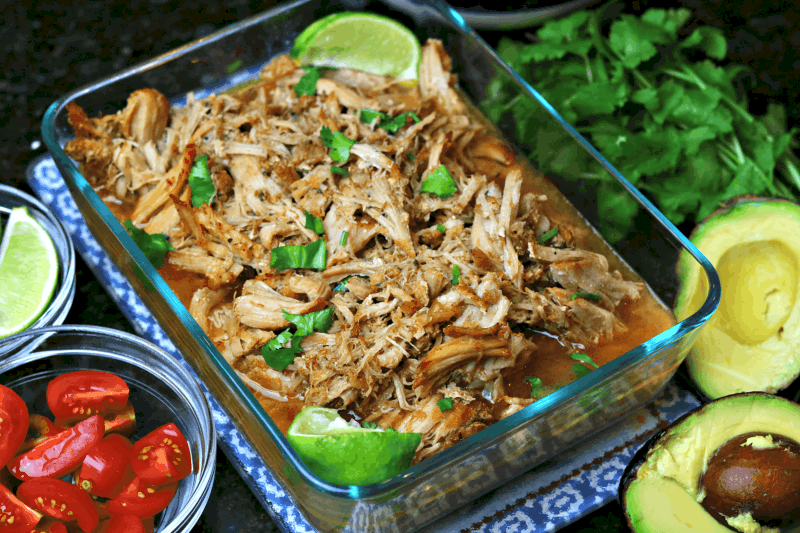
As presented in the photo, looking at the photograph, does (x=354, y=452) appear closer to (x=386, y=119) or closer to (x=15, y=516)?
(x=15, y=516)

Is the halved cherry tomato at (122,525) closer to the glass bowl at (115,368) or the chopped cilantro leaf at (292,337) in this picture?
the glass bowl at (115,368)

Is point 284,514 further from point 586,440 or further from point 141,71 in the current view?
point 141,71

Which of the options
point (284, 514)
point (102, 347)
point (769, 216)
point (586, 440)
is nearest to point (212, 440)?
point (284, 514)

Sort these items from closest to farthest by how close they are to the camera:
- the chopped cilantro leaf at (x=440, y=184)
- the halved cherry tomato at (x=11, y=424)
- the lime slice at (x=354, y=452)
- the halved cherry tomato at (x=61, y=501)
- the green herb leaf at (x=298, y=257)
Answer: the lime slice at (x=354, y=452)
the halved cherry tomato at (x=61, y=501)
the halved cherry tomato at (x=11, y=424)
the green herb leaf at (x=298, y=257)
the chopped cilantro leaf at (x=440, y=184)

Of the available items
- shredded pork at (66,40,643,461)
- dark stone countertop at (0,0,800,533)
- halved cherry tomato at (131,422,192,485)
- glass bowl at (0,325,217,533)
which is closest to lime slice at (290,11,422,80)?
shredded pork at (66,40,643,461)

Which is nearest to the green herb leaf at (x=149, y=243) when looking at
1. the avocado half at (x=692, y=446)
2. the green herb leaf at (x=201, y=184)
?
the green herb leaf at (x=201, y=184)

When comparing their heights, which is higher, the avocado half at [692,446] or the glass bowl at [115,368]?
the glass bowl at [115,368]

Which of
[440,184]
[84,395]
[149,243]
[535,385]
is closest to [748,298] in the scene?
[535,385]
